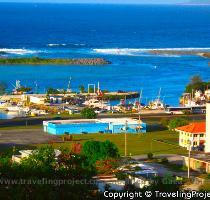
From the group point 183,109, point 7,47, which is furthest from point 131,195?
point 7,47

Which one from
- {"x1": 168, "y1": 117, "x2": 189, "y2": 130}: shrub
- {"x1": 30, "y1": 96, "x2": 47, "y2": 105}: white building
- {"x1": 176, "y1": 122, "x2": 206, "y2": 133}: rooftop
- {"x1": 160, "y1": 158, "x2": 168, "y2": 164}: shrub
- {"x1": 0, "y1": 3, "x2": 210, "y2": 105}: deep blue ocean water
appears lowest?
{"x1": 160, "y1": 158, "x2": 168, "y2": 164}: shrub

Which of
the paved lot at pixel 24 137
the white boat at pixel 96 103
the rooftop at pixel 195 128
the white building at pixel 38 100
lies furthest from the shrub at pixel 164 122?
the white building at pixel 38 100

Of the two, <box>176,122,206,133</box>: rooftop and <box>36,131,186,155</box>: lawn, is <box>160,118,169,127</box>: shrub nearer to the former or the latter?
<box>36,131,186,155</box>: lawn

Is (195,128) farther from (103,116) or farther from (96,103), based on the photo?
(96,103)

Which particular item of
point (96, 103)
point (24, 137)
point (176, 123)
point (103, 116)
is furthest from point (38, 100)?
point (24, 137)

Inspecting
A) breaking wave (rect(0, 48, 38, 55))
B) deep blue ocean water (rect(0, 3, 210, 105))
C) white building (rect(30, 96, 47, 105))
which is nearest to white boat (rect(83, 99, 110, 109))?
white building (rect(30, 96, 47, 105))
